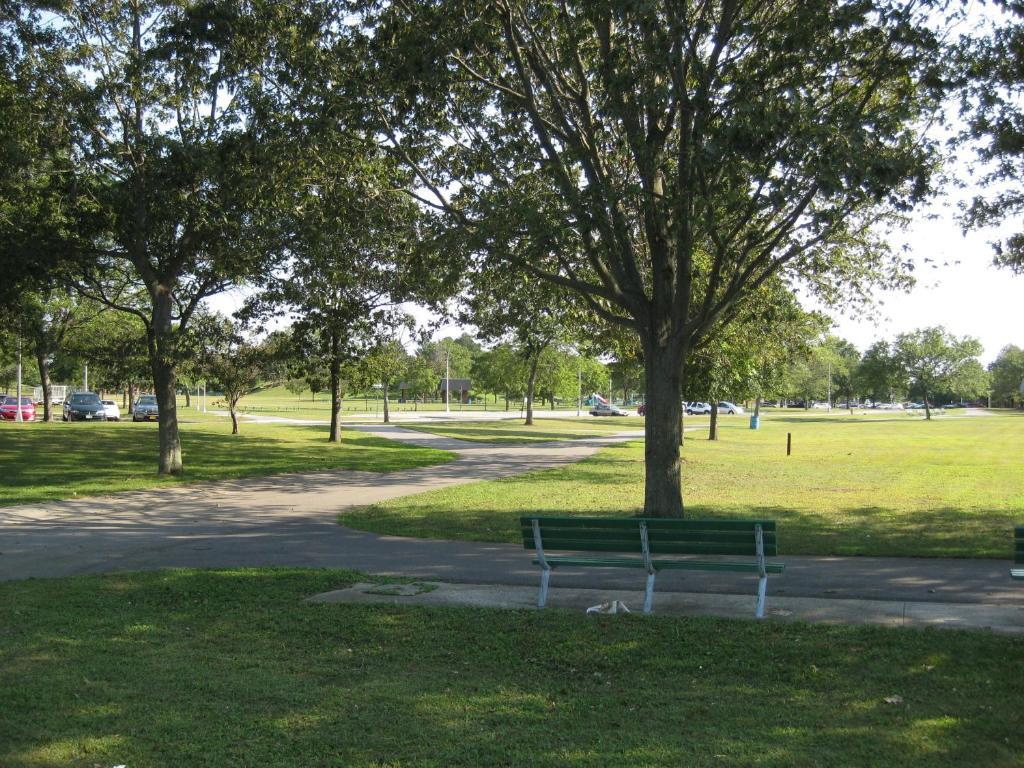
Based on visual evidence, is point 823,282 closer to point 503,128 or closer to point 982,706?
point 503,128

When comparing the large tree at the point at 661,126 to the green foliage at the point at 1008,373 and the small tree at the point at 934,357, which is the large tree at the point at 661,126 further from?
the green foliage at the point at 1008,373

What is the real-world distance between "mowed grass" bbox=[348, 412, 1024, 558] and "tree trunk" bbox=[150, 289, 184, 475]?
7.65 meters

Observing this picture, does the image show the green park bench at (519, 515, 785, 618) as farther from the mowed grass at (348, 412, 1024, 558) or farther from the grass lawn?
the mowed grass at (348, 412, 1024, 558)

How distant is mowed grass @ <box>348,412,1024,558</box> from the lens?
11.8 metres

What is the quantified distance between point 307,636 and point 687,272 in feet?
25.7

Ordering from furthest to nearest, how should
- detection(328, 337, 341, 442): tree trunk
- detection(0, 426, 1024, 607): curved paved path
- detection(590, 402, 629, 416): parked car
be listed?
detection(590, 402, 629, 416): parked car
detection(328, 337, 341, 442): tree trunk
detection(0, 426, 1024, 607): curved paved path

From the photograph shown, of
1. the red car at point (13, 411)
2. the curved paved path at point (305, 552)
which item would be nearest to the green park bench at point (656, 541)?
the curved paved path at point (305, 552)

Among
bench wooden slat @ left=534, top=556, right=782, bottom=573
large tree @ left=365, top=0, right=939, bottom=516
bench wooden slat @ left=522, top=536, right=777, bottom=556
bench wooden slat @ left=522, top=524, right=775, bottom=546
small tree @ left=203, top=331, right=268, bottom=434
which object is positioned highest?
large tree @ left=365, top=0, right=939, bottom=516

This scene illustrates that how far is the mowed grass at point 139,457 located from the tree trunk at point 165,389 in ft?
1.78

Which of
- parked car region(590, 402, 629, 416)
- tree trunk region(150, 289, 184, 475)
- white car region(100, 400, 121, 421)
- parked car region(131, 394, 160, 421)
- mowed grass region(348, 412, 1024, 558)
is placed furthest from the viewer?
parked car region(590, 402, 629, 416)

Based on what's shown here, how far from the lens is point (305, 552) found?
35.7 ft

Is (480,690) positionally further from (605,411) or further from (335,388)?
(605,411)

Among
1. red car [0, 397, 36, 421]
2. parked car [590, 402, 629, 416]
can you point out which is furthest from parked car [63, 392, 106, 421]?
parked car [590, 402, 629, 416]

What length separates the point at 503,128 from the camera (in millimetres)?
13352
